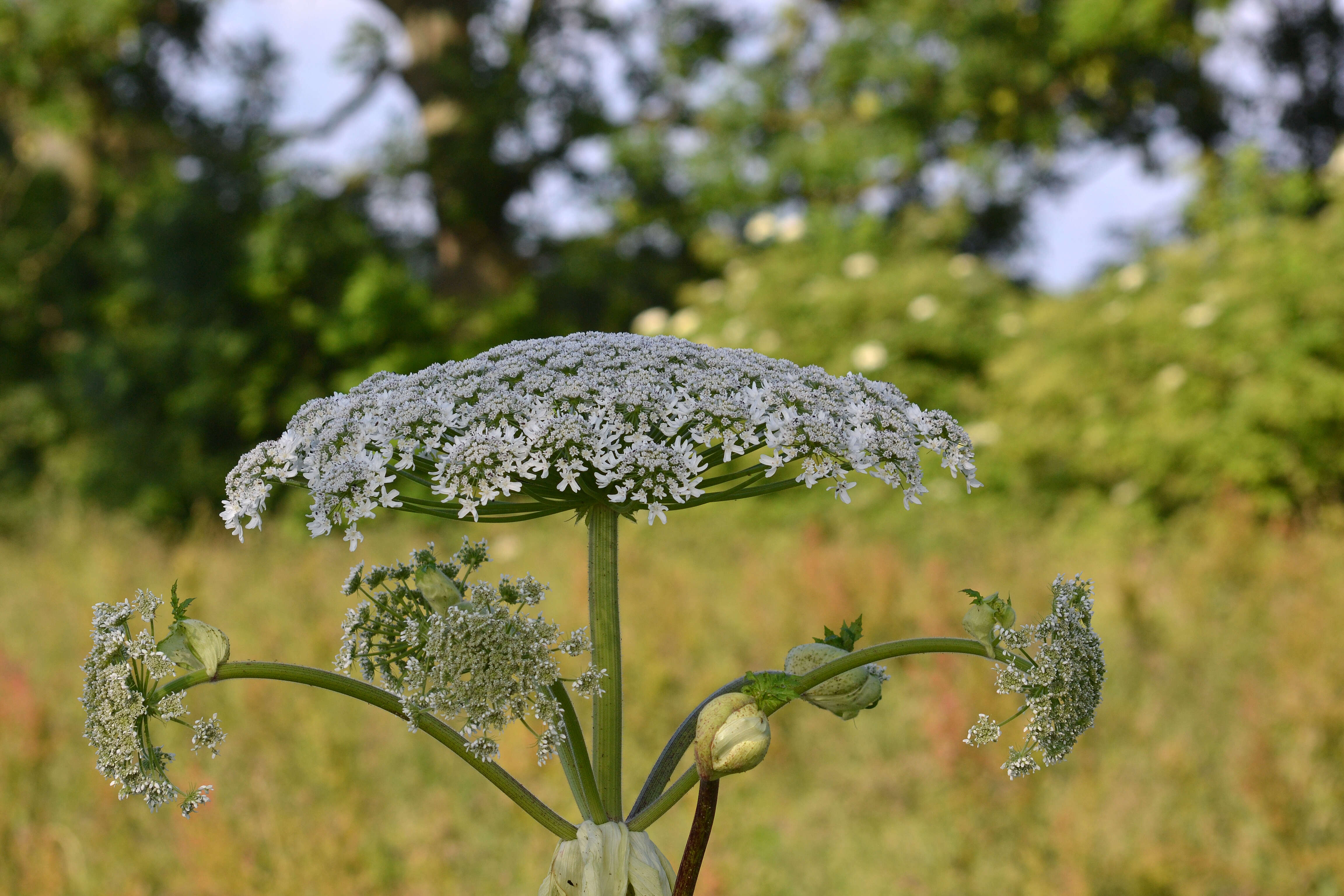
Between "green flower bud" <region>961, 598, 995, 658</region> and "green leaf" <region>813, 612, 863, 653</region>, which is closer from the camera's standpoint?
"green flower bud" <region>961, 598, 995, 658</region>

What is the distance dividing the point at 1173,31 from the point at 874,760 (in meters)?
11.9

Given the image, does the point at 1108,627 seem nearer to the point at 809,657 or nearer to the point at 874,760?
the point at 874,760

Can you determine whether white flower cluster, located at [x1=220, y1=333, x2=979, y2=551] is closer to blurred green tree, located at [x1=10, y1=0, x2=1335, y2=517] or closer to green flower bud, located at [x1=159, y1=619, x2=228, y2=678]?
green flower bud, located at [x1=159, y1=619, x2=228, y2=678]

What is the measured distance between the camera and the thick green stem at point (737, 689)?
126 centimetres

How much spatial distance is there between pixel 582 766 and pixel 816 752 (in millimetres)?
4709

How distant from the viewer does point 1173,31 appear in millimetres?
13531

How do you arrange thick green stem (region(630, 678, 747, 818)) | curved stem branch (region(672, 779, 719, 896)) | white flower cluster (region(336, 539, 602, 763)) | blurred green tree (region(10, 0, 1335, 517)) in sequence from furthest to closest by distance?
blurred green tree (region(10, 0, 1335, 517)) < thick green stem (region(630, 678, 747, 818)) < curved stem branch (region(672, 779, 719, 896)) < white flower cluster (region(336, 539, 602, 763))

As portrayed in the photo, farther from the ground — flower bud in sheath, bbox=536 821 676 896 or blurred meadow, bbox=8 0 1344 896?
blurred meadow, bbox=8 0 1344 896

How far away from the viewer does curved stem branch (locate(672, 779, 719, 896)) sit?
1.31 metres

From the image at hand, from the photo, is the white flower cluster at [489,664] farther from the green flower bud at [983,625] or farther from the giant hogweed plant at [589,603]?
the green flower bud at [983,625]

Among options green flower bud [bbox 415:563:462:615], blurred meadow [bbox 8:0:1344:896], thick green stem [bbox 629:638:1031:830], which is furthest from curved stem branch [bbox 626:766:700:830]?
blurred meadow [bbox 8:0:1344:896]

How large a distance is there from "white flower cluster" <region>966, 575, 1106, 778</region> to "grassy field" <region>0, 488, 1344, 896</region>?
2434mm

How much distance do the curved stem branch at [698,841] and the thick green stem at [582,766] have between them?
0.41 ft

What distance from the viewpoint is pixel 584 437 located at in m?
1.29
